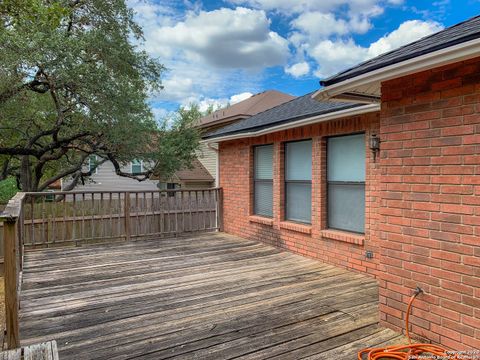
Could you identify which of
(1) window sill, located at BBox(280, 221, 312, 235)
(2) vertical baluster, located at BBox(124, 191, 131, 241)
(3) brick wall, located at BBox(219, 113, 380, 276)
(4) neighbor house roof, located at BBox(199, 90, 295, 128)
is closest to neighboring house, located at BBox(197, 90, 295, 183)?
(4) neighbor house roof, located at BBox(199, 90, 295, 128)

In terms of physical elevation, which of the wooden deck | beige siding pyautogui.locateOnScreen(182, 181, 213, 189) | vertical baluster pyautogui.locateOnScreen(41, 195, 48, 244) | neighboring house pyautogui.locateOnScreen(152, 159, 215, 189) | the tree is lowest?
the wooden deck

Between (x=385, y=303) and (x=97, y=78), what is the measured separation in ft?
29.2

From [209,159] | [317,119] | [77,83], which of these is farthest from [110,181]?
[317,119]

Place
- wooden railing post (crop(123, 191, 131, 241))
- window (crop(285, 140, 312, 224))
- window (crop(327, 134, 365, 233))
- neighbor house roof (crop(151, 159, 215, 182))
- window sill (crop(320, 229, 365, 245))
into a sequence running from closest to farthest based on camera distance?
window sill (crop(320, 229, 365, 245))
window (crop(327, 134, 365, 233))
window (crop(285, 140, 312, 224))
wooden railing post (crop(123, 191, 131, 241))
neighbor house roof (crop(151, 159, 215, 182))


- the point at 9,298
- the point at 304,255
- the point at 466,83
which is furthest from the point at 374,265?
the point at 9,298

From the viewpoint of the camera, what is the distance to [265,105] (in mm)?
17422

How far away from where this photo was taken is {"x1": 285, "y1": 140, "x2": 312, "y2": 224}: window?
621cm

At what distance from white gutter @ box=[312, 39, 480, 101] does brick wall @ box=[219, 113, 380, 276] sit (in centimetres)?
181

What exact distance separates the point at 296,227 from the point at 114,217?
13.1 feet

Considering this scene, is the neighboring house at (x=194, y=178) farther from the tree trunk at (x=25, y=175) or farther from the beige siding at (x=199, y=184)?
the tree trunk at (x=25, y=175)

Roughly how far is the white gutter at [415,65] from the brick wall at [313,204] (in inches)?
71.2

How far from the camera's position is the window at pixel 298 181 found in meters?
6.21

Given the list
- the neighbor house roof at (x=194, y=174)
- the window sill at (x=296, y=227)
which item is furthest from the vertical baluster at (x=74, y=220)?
the neighbor house roof at (x=194, y=174)

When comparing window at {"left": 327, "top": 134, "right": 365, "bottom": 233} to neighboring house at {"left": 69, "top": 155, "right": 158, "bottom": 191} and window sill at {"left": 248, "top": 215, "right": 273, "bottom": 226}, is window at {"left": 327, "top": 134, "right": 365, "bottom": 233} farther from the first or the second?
neighboring house at {"left": 69, "top": 155, "right": 158, "bottom": 191}
